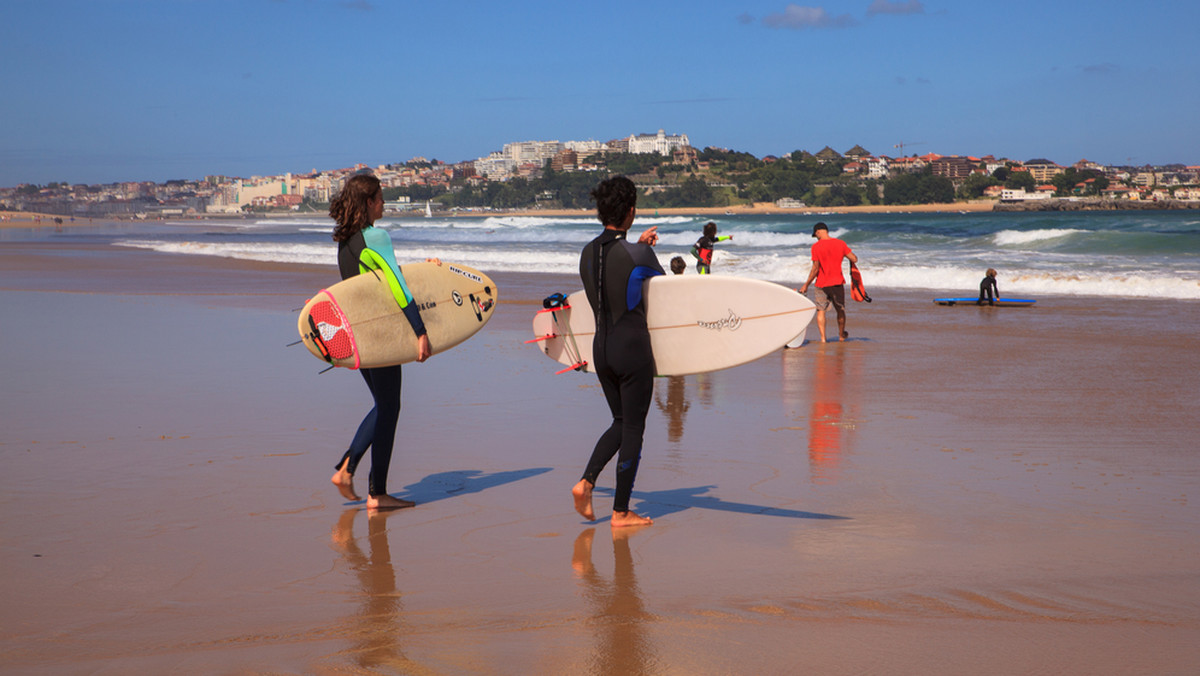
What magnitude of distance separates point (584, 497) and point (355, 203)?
5.78 feet

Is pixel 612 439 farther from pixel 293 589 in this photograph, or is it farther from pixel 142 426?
pixel 142 426

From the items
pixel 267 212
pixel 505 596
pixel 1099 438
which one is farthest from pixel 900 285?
pixel 267 212

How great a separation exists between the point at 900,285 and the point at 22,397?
1866 cm

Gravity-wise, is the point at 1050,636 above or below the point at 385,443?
below

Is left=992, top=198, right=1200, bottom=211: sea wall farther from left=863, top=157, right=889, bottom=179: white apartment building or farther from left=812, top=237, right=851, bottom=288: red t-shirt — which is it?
left=812, top=237, right=851, bottom=288: red t-shirt

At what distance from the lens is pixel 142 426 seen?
21.2 ft

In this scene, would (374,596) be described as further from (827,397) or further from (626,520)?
(827,397)

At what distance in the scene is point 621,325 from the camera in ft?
14.3

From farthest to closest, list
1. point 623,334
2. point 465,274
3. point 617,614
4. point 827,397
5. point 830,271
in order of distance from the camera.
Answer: point 830,271
point 827,397
point 465,274
point 623,334
point 617,614

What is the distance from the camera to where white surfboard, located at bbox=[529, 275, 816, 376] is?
480 cm

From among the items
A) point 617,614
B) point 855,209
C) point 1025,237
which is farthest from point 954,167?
point 617,614

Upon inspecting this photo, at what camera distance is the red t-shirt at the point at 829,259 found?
38.2ft

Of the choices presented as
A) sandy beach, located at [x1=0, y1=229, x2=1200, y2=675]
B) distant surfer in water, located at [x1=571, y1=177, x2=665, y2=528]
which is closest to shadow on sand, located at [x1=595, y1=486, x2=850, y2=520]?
sandy beach, located at [x1=0, y1=229, x2=1200, y2=675]

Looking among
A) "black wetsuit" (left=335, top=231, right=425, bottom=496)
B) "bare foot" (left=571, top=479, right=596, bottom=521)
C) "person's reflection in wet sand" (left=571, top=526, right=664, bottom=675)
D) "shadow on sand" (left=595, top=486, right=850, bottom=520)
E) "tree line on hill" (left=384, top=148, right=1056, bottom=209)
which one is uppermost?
"tree line on hill" (left=384, top=148, right=1056, bottom=209)
